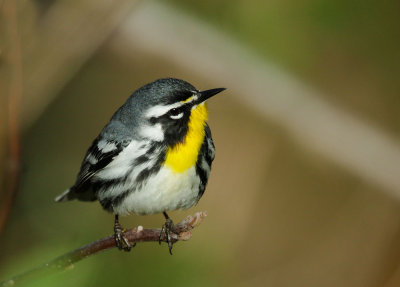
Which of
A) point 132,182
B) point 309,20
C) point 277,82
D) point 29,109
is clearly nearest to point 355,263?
point 277,82

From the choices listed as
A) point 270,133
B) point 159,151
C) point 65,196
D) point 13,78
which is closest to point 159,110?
point 159,151

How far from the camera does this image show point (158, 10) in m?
4.94

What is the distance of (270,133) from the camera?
5.11 metres

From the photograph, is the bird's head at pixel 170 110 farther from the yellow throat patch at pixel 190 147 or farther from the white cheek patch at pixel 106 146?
the white cheek patch at pixel 106 146

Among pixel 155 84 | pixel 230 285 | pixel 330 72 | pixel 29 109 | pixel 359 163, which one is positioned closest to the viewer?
pixel 155 84

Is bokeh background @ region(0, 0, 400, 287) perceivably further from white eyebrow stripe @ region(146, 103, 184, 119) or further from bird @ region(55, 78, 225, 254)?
white eyebrow stripe @ region(146, 103, 184, 119)

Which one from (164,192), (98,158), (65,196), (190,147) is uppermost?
(190,147)

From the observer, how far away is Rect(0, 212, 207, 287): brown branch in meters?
1.82

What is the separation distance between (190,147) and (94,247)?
30.3 inches

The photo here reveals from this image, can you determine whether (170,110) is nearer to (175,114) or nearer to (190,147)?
(175,114)

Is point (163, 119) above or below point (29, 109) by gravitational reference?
above

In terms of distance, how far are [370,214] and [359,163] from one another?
45 cm

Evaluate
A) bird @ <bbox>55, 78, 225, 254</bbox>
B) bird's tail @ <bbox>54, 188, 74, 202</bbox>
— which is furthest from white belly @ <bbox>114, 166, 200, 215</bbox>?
bird's tail @ <bbox>54, 188, 74, 202</bbox>

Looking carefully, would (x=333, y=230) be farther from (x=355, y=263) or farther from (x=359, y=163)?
(x=359, y=163)
